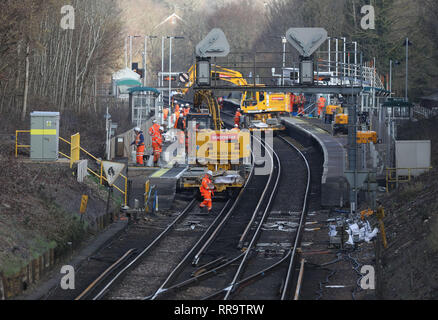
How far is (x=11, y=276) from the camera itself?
15.7m

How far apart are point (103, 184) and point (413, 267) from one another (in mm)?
13063

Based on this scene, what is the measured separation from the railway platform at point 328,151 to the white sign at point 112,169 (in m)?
6.92

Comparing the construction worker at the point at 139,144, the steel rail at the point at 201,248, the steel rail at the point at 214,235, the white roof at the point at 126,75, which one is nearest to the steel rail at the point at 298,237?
the steel rail at the point at 201,248

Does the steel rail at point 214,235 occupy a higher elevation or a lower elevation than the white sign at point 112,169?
lower

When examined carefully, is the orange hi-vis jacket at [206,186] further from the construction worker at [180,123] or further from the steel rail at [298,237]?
the construction worker at [180,123]

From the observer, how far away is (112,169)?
1010 inches

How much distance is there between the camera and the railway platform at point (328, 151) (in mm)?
27231

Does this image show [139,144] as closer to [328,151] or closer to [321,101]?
[328,151]

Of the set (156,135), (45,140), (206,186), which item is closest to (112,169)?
(45,140)

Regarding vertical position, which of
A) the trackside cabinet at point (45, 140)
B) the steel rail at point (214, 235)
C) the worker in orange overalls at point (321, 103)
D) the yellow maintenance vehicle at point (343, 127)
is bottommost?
the steel rail at point (214, 235)

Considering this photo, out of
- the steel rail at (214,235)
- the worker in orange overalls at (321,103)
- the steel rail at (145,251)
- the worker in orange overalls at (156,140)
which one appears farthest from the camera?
the worker in orange overalls at (321,103)

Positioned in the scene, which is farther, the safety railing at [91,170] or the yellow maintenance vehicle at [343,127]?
the yellow maintenance vehicle at [343,127]

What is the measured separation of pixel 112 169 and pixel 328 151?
13.4m

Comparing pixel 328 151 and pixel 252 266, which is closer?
pixel 252 266
